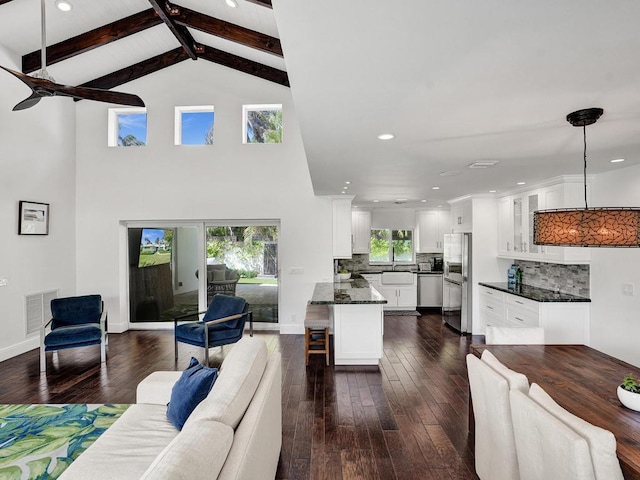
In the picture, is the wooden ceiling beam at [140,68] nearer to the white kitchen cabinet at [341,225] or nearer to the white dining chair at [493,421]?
the white kitchen cabinet at [341,225]

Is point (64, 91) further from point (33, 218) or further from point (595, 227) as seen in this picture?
point (595, 227)

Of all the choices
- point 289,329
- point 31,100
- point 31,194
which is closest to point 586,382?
point 289,329

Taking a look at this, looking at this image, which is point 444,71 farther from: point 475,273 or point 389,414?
point 475,273

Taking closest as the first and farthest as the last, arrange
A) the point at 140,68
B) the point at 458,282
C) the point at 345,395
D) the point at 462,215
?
the point at 345,395
the point at 140,68
the point at 458,282
the point at 462,215

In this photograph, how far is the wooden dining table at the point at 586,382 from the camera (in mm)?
1504

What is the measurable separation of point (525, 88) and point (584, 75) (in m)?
0.23

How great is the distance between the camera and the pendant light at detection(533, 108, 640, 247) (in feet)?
6.36

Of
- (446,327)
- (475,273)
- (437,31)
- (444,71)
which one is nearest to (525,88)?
(444,71)

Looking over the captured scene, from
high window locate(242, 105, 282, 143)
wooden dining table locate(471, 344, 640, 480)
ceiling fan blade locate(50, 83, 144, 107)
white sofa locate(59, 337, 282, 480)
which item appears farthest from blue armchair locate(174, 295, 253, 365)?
wooden dining table locate(471, 344, 640, 480)

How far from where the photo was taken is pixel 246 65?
582cm

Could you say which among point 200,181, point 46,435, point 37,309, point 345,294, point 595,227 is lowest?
point 46,435

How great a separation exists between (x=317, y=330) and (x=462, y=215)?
3229 millimetres

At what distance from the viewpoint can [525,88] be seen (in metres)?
1.73

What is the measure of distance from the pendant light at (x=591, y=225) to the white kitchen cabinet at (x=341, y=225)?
3.87m
